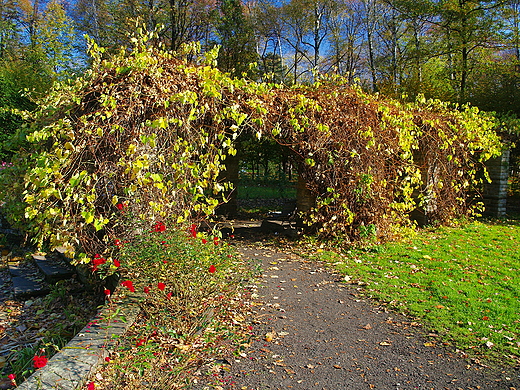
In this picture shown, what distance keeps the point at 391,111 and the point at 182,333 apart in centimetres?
618

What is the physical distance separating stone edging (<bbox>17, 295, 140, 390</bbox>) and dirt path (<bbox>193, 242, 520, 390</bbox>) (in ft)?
2.91

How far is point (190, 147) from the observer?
14.4 feet

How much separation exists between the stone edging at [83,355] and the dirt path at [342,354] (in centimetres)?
89

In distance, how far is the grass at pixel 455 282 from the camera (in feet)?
12.3

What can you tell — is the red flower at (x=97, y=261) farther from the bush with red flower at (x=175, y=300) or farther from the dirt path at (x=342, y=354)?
the dirt path at (x=342, y=354)

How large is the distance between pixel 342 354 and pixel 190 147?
2.73 m

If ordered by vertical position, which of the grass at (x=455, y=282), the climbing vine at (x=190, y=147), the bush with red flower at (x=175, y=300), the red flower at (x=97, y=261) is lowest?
the grass at (x=455, y=282)

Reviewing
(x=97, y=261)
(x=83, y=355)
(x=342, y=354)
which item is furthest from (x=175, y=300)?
(x=342, y=354)

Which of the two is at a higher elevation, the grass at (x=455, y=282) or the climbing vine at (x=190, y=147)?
the climbing vine at (x=190, y=147)

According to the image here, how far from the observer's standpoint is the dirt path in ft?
9.71

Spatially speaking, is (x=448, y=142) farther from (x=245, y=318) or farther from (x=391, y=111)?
(x=245, y=318)

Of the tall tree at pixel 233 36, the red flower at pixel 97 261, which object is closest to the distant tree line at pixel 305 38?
the tall tree at pixel 233 36

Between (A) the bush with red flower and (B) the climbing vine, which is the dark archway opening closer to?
(B) the climbing vine

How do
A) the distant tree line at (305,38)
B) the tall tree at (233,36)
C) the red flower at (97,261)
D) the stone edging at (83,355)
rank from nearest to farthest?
the stone edging at (83,355) < the red flower at (97,261) < the distant tree line at (305,38) < the tall tree at (233,36)
